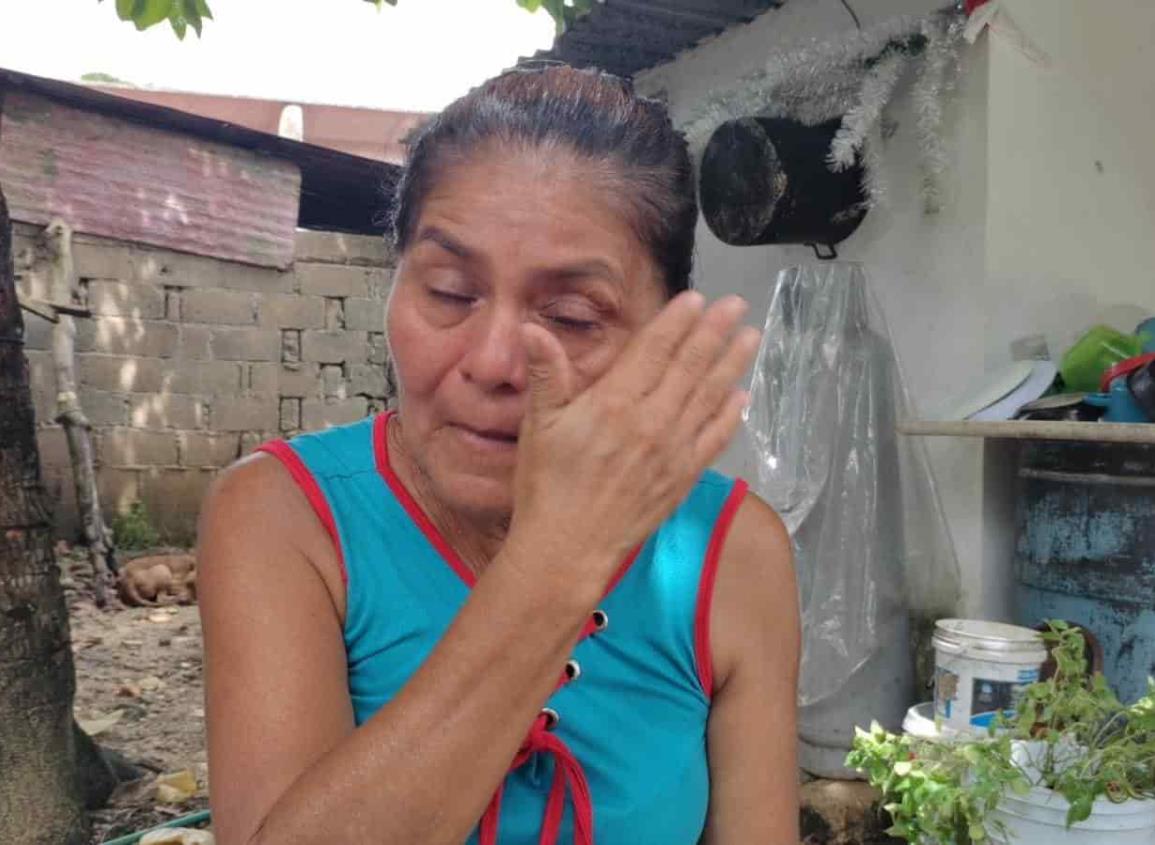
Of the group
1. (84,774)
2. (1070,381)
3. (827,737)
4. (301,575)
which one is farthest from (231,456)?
(301,575)

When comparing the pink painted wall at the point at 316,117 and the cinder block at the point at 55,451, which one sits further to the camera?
the pink painted wall at the point at 316,117

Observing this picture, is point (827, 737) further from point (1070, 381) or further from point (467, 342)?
point (467, 342)

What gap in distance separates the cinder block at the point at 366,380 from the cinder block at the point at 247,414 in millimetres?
597

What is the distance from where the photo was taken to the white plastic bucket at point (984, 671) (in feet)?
8.89

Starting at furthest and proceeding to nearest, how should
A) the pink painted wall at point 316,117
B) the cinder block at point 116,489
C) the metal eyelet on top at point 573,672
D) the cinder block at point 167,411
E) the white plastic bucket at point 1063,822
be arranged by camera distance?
the pink painted wall at point 316,117
the cinder block at point 167,411
the cinder block at point 116,489
the white plastic bucket at point 1063,822
the metal eyelet on top at point 573,672

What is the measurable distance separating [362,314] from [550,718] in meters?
6.69

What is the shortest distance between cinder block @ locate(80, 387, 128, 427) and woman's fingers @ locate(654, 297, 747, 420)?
6452 mm

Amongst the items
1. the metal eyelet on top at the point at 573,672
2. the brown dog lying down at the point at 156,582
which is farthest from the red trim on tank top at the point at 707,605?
the brown dog lying down at the point at 156,582

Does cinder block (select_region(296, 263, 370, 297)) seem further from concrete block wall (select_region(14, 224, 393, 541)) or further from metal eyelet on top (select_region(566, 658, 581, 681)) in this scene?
metal eyelet on top (select_region(566, 658, 581, 681))

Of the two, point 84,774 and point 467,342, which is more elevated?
point 467,342

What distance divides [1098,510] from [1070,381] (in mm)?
452

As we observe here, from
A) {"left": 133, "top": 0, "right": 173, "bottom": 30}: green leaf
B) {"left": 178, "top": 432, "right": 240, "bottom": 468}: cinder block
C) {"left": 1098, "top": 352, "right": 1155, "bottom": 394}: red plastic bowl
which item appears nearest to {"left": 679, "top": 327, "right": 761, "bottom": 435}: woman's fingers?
{"left": 1098, "top": 352, "right": 1155, "bottom": 394}: red plastic bowl

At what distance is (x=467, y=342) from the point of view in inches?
43.3

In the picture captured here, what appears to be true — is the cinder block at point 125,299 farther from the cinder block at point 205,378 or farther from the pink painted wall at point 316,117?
the pink painted wall at point 316,117
